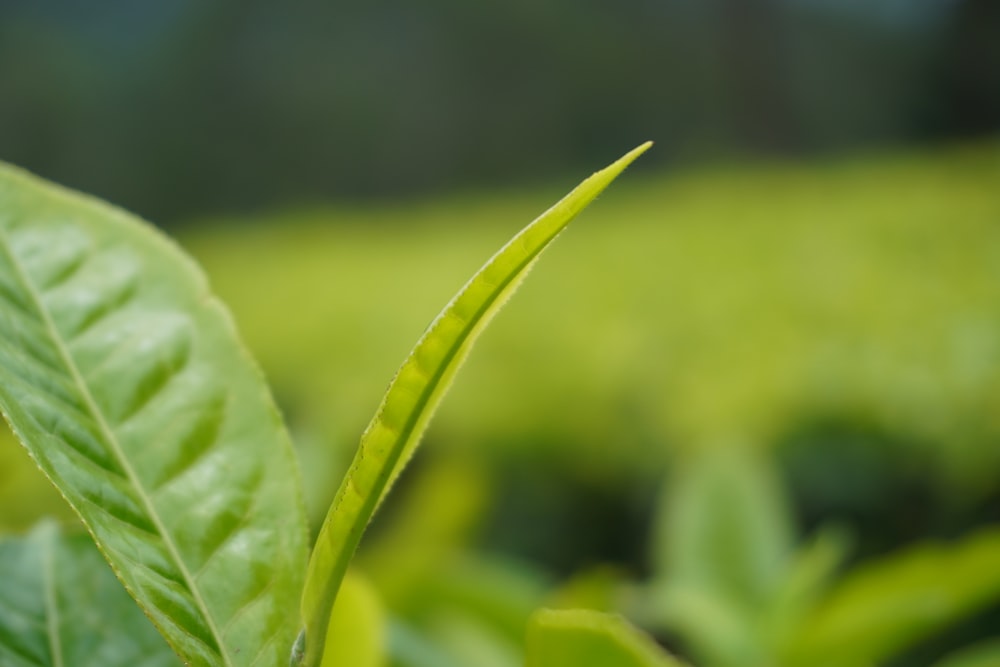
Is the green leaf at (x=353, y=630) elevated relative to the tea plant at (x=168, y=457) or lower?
lower

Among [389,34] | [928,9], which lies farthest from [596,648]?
[389,34]

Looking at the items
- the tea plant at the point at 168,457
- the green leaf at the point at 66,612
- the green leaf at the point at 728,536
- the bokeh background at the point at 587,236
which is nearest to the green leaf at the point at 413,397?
the tea plant at the point at 168,457

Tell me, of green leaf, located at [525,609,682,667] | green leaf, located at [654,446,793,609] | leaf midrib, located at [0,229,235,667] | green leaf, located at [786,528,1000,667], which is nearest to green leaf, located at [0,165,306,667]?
leaf midrib, located at [0,229,235,667]

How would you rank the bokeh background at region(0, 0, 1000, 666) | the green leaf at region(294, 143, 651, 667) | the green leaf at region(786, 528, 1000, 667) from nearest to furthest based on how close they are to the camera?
the green leaf at region(294, 143, 651, 667), the green leaf at region(786, 528, 1000, 667), the bokeh background at region(0, 0, 1000, 666)

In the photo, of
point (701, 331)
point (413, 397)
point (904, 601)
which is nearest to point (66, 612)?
point (413, 397)

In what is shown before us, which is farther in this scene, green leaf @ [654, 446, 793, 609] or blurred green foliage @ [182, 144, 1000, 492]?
blurred green foliage @ [182, 144, 1000, 492]

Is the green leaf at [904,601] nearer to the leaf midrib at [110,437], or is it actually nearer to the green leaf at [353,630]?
the green leaf at [353,630]

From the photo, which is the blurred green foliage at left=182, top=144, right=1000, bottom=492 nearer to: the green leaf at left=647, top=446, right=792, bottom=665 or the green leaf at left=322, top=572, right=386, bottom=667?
the green leaf at left=647, top=446, right=792, bottom=665
